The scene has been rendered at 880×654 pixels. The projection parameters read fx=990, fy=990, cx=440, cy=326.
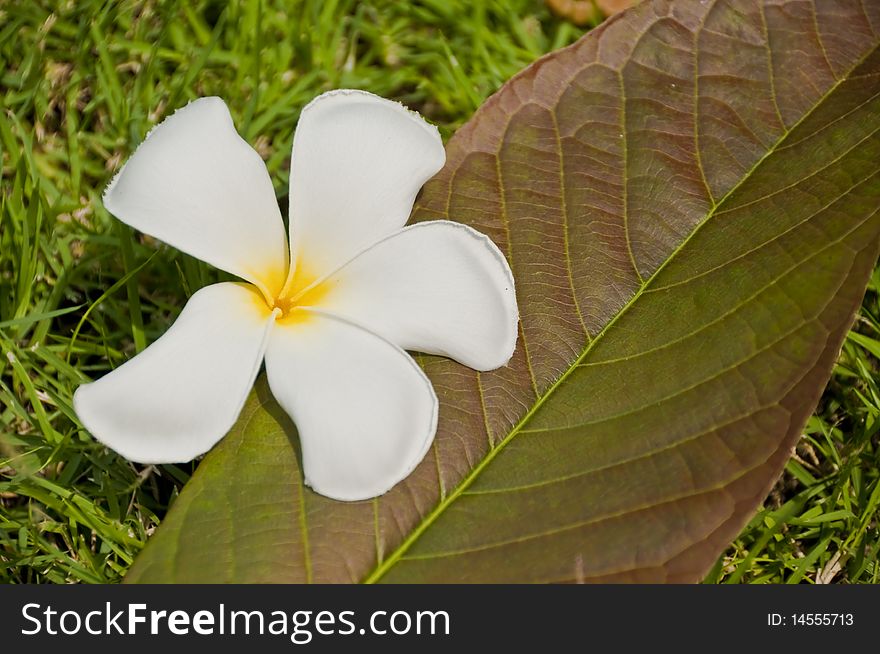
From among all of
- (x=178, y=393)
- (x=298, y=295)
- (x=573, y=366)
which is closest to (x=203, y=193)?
(x=298, y=295)

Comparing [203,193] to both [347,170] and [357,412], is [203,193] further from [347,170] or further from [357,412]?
[357,412]

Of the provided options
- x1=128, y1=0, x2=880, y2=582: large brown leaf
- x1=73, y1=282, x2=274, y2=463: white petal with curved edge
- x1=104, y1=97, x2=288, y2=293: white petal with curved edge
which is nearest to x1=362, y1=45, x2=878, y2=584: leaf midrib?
x1=128, y1=0, x2=880, y2=582: large brown leaf

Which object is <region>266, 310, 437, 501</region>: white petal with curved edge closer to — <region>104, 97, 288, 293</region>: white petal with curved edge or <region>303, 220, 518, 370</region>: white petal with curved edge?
<region>303, 220, 518, 370</region>: white petal with curved edge

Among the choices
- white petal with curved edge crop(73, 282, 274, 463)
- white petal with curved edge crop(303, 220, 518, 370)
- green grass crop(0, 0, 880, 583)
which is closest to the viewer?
white petal with curved edge crop(73, 282, 274, 463)

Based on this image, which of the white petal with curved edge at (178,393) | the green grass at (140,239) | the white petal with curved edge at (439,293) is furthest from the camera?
the green grass at (140,239)

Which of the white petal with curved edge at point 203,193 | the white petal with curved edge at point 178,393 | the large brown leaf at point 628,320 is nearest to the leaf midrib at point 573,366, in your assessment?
the large brown leaf at point 628,320

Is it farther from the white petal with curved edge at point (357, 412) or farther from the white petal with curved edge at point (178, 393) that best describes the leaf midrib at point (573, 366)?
the white petal with curved edge at point (178, 393)
